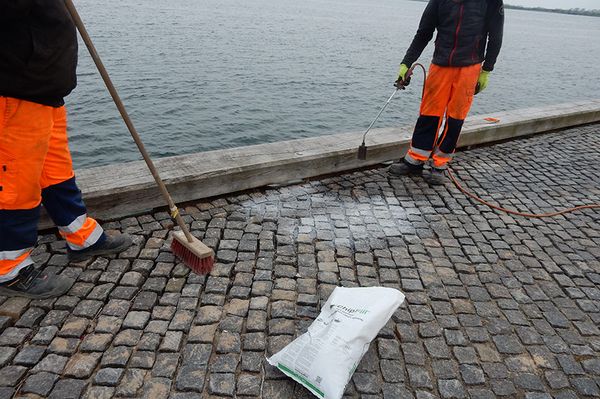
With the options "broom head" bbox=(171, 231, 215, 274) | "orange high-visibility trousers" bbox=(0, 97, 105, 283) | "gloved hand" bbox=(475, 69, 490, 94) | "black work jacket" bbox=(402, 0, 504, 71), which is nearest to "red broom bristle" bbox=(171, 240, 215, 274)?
"broom head" bbox=(171, 231, 215, 274)

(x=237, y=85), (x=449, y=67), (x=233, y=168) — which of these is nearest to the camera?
(x=233, y=168)

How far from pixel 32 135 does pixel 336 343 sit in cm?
211

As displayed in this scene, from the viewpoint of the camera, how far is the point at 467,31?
431 centimetres

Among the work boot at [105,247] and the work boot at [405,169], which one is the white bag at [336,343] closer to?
the work boot at [105,247]

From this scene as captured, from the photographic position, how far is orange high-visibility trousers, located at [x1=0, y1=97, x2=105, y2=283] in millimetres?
2412

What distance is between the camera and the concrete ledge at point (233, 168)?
366 centimetres

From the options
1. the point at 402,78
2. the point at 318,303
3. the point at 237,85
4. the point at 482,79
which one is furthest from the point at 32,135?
the point at 237,85

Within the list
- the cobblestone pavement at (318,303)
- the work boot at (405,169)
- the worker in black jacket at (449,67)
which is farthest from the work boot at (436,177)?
the cobblestone pavement at (318,303)

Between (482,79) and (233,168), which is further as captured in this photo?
(482,79)

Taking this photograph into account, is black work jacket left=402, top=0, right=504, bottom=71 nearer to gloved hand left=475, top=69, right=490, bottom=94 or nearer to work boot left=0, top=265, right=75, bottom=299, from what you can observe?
gloved hand left=475, top=69, right=490, bottom=94

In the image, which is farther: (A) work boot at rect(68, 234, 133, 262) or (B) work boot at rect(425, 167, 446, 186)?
(B) work boot at rect(425, 167, 446, 186)

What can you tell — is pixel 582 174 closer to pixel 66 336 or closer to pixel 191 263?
pixel 191 263

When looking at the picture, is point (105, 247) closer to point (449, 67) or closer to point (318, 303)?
point (318, 303)

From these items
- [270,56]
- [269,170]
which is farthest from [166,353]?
[270,56]
